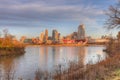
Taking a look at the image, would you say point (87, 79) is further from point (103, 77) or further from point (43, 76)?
point (43, 76)

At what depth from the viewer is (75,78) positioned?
25484mm

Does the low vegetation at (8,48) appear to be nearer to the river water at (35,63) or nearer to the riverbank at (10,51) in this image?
the riverbank at (10,51)

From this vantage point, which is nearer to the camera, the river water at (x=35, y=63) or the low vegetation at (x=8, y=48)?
the river water at (x=35, y=63)

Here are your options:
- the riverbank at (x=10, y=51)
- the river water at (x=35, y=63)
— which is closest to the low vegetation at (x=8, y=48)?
the riverbank at (x=10, y=51)

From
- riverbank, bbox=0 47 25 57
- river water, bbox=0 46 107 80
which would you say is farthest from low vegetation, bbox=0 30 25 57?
river water, bbox=0 46 107 80

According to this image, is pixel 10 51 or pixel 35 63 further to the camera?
pixel 10 51

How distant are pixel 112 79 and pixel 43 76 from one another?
10.1 m

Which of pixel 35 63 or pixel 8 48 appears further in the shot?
pixel 8 48

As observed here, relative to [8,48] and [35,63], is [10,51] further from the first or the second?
[35,63]

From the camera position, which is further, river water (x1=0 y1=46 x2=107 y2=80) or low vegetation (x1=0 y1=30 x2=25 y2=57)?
low vegetation (x1=0 y1=30 x2=25 y2=57)

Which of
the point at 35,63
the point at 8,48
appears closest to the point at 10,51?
the point at 8,48

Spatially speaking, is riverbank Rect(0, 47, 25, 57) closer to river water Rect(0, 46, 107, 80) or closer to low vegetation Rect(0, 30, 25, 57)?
low vegetation Rect(0, 30, 25, 57)

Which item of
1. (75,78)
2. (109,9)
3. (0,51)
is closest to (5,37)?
(0,51)

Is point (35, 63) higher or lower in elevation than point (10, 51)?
lower
